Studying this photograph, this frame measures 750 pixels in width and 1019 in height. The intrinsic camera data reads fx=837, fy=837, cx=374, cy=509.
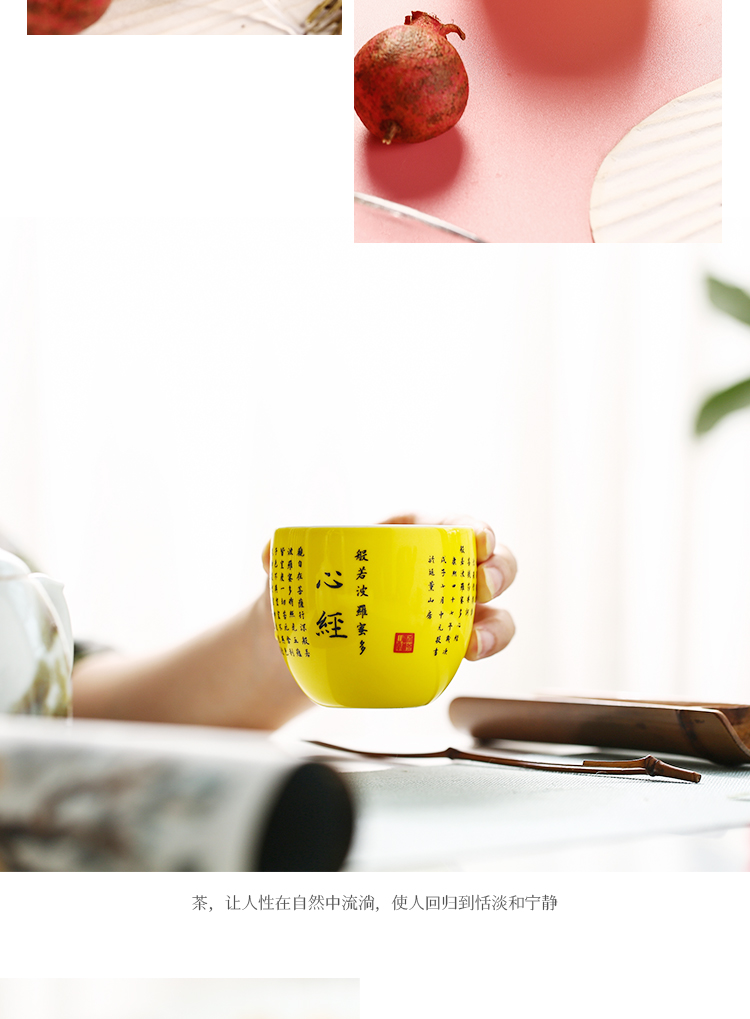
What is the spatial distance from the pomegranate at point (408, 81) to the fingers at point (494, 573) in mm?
318

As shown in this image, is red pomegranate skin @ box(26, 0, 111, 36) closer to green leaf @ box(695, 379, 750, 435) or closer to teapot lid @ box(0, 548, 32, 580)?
teapot lid @ box(0, 548, 32, 580)

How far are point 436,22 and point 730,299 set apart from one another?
36 cm

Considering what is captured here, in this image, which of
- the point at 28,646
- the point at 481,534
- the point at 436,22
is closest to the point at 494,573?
the point at 481,534

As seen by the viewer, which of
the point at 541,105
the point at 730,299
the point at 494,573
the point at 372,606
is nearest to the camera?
the point at 372,606

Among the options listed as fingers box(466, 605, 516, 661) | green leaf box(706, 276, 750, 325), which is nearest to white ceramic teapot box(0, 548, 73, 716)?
fingers box(466, 605, 516, 661)

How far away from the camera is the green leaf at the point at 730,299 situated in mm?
761

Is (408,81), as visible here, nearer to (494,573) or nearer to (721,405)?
(494,573)

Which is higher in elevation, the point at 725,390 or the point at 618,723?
the point at 725,390

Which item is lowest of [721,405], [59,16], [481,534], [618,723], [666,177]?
[618,723]

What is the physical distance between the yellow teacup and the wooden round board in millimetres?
338

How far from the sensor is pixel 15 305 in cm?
86

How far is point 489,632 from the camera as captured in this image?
0.55 meters

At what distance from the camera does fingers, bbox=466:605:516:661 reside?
53 cm

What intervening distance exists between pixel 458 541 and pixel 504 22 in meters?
0.43
